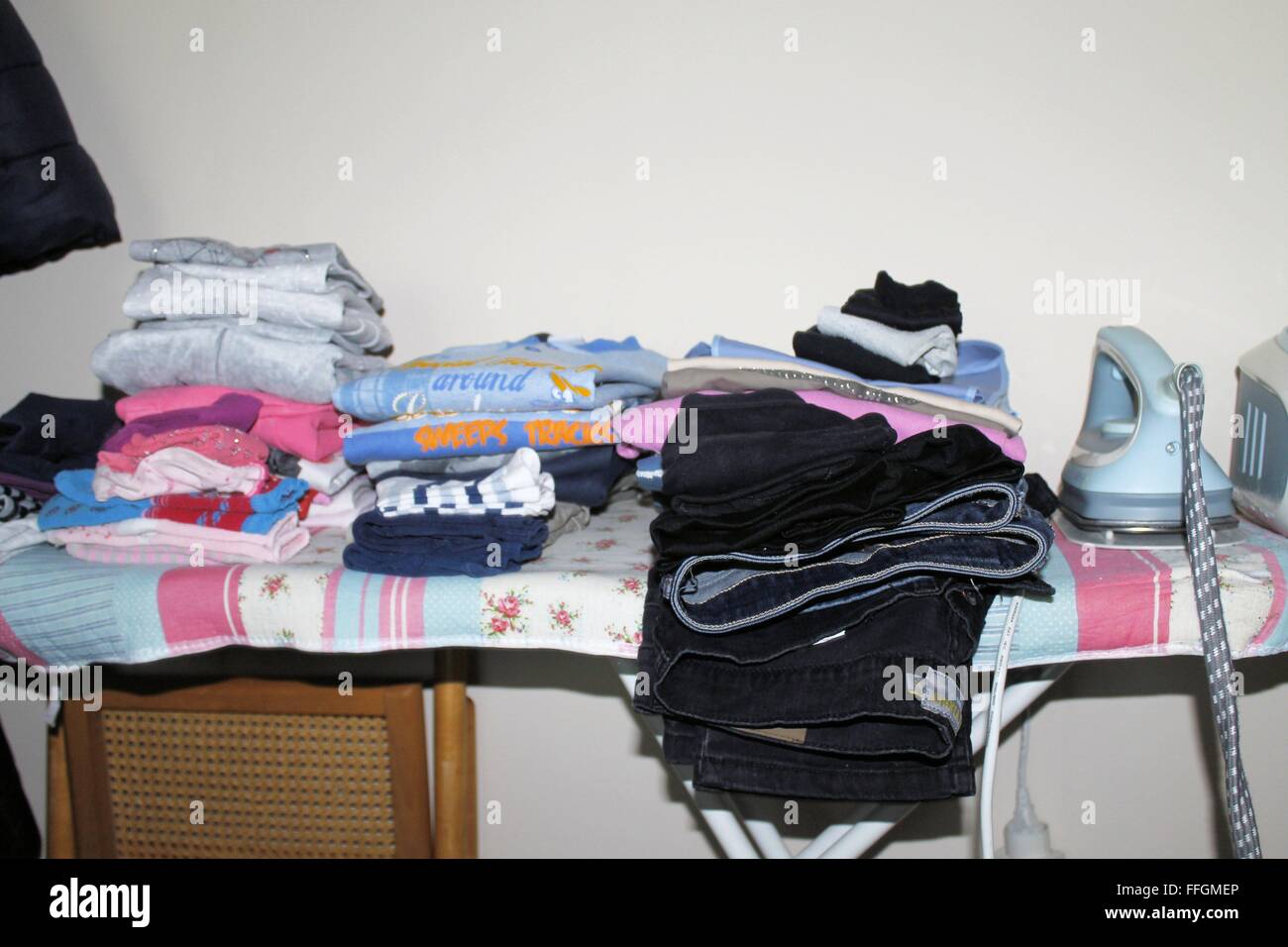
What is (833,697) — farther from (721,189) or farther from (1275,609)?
(721,189)

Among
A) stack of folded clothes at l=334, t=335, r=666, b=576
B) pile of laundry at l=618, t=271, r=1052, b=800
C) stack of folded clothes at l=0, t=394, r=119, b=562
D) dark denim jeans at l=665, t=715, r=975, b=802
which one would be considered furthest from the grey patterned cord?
stack of folded clothes at l=0, t=394, r=119, b=562

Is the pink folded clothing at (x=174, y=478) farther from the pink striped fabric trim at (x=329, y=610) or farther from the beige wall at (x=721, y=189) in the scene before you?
the beige wall at (x=721, y=189)

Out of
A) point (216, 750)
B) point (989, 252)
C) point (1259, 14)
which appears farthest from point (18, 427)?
point (1259, 14)

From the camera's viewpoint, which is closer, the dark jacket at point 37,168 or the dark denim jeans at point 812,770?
the dark denim jeans at point 812,770

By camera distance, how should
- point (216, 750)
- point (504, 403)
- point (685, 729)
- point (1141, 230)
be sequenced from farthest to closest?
1. point (216, 750)
2. point (1141, 230)
3. point (504, 403)
4. point (685, 729)

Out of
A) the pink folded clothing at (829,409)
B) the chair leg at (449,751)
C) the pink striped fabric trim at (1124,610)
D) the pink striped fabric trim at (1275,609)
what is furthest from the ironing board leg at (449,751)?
the pink striped fabric trim at (1275,609)

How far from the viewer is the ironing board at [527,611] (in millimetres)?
925

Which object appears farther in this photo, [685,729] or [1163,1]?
[1163,1]

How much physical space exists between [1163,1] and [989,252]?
34 centimetres

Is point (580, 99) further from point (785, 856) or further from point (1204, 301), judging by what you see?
point (785, 856)

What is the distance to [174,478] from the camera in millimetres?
1138

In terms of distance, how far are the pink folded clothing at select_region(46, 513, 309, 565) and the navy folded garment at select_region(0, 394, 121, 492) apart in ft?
0.34

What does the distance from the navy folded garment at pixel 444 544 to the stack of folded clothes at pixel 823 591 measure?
177mm
